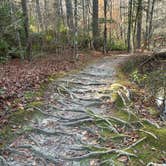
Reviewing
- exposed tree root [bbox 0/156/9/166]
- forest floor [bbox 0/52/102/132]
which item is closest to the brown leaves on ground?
forest floor [bbox 0/52/102/132]

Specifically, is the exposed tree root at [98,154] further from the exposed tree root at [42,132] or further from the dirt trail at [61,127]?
the exposed tree root at [42,132]

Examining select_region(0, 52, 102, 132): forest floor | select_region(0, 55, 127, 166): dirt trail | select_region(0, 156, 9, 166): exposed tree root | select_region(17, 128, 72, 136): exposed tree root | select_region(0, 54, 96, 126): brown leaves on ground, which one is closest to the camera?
select_region(0, 156, 9, 166): exposed tree root

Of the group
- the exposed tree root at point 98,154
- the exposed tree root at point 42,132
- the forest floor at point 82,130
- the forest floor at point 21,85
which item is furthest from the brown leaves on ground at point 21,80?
the exposed tree root at point 98,154

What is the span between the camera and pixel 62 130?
281 inches

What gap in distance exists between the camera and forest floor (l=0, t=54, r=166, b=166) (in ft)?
19.5

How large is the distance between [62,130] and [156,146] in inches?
87.9

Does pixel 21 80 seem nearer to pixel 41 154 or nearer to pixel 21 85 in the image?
pixel 21 85

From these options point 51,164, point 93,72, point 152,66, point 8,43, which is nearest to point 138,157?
point 51,164

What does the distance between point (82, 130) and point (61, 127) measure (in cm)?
55

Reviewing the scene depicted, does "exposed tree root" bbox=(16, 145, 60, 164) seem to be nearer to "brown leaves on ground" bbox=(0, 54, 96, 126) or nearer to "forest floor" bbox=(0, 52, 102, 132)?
"forest floor" bbox=(0, 52, 102, 132)

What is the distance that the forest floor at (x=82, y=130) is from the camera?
5.95 m

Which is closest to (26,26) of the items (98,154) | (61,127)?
(61,127)

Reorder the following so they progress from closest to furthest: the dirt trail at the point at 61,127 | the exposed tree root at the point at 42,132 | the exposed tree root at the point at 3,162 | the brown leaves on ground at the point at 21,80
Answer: the exposed tree root at the point at 3,162 < the dirt trail at the point at 61,127 < the exposed tree root at the point at 42,132 < the brown leaves on ground at the point at 21,80

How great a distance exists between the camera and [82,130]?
7098 millimetres
